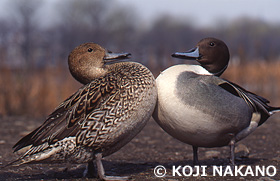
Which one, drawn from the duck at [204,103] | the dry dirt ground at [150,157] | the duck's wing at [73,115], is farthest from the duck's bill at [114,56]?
the dry dirt ground at [150,157]

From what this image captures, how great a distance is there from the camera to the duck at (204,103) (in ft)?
11.3

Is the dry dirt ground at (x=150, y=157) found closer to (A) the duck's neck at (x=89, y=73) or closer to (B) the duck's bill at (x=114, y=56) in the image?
(A) the duck's neck at (x=89, y=73)

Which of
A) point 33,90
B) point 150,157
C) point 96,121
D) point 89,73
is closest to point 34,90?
point 33,90

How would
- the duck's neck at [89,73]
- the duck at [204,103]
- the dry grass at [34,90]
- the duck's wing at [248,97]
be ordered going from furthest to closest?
the dry grass at [34,90] → the duck's wing at [248,97] → the duck's neck at [89,73] → the duck at [204,103]

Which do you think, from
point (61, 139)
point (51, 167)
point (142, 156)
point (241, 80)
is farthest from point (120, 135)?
point (241, 80)

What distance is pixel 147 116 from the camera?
3354 mm

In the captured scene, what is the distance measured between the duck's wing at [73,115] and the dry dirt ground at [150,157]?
22.2 inches

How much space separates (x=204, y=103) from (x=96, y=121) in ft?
2.98

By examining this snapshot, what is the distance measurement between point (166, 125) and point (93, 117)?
2.29 ft

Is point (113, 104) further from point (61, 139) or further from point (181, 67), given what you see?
point (181, 67)

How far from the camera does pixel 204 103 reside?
343 centimetres

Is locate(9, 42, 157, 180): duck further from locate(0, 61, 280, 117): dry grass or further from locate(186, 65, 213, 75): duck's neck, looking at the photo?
locate(0, 61, 280, 117): dry grass

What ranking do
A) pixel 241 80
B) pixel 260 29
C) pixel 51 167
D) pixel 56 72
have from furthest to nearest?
1. pixel 260 29
2. pixel 241 80
3. pixel 56 72
4. pixel 51 167

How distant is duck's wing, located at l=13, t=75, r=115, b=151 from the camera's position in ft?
10.6
